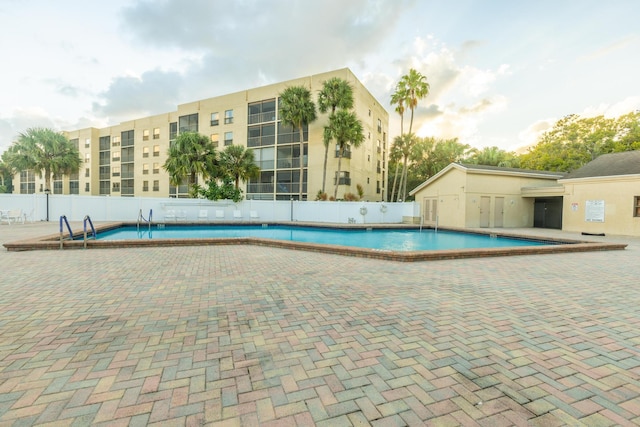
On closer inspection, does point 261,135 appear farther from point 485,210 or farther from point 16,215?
point 485,210

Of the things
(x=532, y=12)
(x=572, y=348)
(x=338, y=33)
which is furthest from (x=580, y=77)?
(x=572, y=348)

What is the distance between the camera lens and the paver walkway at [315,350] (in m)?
1.83

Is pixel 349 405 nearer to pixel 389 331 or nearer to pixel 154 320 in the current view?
pixel 389 331

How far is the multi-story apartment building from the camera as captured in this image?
2759 centimetres

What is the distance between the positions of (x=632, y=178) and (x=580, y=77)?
647cm

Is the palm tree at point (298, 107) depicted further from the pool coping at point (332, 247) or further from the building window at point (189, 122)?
the building window at point (189, 122)

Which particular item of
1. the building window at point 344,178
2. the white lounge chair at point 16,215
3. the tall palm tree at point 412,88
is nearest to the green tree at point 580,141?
the tall palm tree at point 412,88

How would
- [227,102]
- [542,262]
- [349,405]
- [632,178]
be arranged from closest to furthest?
1. [349,405]
2. [542,262]
3. [632,178]
4. [227,102]

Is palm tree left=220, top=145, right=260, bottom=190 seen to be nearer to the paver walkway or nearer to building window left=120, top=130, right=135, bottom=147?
the paver walkway

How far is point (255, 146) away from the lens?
30344mm

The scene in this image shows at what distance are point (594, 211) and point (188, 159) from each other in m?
28.1

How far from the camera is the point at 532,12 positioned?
10.8 m

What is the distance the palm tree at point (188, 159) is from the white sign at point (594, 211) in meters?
26.5

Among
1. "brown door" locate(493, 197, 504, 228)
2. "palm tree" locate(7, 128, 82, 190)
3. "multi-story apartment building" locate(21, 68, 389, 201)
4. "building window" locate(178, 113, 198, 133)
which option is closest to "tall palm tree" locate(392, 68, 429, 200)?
"multi-story apartment building" locate(21, 68, 389, 201)
